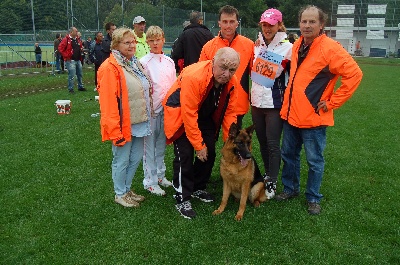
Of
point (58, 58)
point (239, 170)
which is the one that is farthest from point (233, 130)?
point (58, 58)

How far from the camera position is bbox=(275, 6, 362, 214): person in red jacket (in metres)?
3.73

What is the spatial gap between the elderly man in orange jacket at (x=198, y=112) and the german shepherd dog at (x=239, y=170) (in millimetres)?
275

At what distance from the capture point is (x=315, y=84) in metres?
3.89

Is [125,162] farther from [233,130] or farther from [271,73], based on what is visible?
[271,73]

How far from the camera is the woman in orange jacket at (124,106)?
3.83m

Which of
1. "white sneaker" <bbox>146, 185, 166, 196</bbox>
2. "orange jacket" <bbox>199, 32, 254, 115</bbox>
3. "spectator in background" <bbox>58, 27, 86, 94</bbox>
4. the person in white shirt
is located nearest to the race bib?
"orange jacket" <bbox>199, 32, 254, 115</bbox>

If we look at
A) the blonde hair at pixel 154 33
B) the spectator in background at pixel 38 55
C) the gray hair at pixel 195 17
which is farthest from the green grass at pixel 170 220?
the spectator in background at pixel 38 55

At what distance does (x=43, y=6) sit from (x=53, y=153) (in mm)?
15568

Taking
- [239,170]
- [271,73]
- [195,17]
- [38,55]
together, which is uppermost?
[195,17]

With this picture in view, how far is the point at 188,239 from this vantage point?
3.73 metres

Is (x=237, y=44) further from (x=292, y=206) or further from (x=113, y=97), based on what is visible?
(x=292, y=206)

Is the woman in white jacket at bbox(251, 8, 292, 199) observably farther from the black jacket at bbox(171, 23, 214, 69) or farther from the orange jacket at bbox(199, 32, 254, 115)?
the black jacket at bbox(171, 23, 214, 69)

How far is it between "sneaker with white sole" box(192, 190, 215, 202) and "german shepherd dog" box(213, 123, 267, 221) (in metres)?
0.28

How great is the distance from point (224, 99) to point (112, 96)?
1236mm
